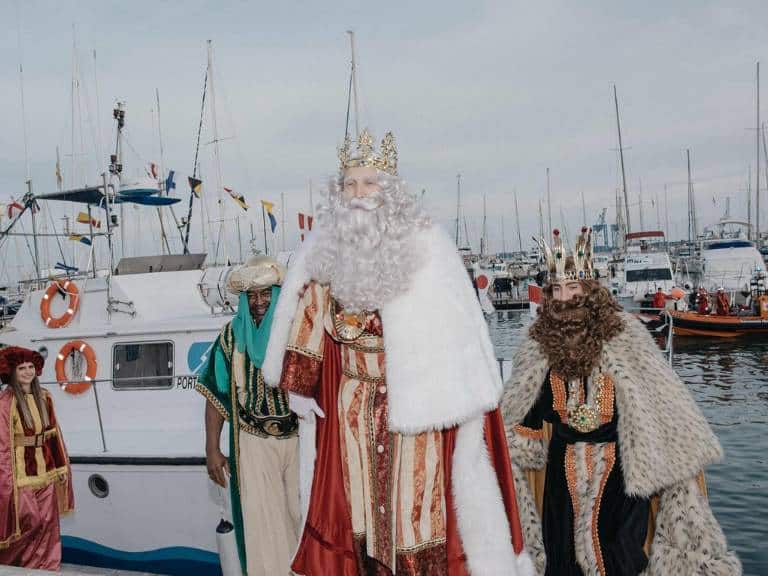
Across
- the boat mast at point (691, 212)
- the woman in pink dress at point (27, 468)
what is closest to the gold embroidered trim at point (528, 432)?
the woman in pink dress at point (27, 468)

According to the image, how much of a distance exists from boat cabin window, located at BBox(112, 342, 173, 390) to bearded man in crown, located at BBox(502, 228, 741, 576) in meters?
4.36

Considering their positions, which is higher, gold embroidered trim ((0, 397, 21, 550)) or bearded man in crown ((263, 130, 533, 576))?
bearded man in crown ((263, 130, 533, 576))

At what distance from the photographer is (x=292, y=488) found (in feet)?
12.5

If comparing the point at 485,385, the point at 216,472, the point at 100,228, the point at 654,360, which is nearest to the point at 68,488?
the point at 216,472

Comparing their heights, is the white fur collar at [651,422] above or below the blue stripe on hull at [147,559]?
above

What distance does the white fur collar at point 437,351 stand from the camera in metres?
2.56

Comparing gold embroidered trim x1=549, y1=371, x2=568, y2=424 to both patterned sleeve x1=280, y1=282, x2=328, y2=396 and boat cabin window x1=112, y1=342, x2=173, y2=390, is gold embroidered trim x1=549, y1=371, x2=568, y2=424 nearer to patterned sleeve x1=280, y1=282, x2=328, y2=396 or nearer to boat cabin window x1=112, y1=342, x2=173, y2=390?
patterned sleeve x1=280, y1=282, x2=328, y2=396

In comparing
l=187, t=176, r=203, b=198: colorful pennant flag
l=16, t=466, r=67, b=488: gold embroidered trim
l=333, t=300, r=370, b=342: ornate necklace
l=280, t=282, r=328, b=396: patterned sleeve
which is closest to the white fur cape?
l=333, t=300, r=370, b=342: ornate necklace

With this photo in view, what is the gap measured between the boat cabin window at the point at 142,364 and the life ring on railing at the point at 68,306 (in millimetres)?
916

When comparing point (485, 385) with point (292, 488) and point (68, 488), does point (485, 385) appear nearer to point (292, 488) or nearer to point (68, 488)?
point (292, 488)

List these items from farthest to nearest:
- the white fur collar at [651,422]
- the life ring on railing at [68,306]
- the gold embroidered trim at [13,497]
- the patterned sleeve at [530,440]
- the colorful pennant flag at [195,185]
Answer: the colorful pennant flag at [195,185] < the life ring on railing at [68,306] < the gold embroidered trim at [13,497] < the patterned sleeve at [530,440] < the white fur collar at [651,422]

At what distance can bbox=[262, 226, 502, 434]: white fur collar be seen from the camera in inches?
101

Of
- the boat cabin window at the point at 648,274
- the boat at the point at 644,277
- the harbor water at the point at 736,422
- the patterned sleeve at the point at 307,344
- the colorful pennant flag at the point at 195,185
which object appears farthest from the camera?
the boat cabin window at the point at 648,274

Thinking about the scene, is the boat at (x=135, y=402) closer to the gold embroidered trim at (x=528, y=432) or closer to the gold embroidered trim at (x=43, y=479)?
the gold embroidered trim at (x=43, y=479)
